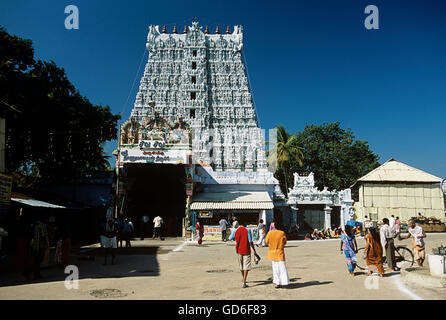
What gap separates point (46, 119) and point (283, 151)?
1133 inches

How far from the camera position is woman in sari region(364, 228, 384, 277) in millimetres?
9203

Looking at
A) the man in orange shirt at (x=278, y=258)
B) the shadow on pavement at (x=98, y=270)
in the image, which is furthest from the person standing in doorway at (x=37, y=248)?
the man in orange shirt at (x=278, y=258)

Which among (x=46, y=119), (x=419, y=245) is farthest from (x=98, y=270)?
(x=46, y=119)

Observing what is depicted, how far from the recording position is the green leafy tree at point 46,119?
70.2ft

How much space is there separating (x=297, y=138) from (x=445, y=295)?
42587 mm

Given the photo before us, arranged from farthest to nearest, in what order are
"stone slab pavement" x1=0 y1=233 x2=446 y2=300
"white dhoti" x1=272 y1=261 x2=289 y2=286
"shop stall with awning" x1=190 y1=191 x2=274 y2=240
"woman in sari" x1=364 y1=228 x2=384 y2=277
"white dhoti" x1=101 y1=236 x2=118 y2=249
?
1. "shop stall with awning" x1=190 y1=191 x2=274 y2=240
2. "white dhoti" x1=101 y1=236 x2=118 y2=249
3. "woman in sari" x1=364 y1=228 x2=384 y2=277
4. "white dhoti" x1=272 y1=261 x2=289 y2=286
5. "stone slab pavement" x1=0 y1=233 x2=446 y2=300

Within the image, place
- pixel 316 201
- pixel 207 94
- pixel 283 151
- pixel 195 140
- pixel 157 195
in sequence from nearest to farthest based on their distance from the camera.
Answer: pixel 157 195 < pixel 316 201 < pixel 195 140 < pixel 207 94 < pixel 283 151

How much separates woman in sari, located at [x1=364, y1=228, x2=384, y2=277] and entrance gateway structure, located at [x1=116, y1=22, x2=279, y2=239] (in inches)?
548

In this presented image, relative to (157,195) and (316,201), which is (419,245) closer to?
(316,201)

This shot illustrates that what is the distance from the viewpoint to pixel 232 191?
27.5 metres

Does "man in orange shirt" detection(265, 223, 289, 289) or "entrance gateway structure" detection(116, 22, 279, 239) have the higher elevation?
"entrance gateway structure" detection(116, 22, 279, 239)

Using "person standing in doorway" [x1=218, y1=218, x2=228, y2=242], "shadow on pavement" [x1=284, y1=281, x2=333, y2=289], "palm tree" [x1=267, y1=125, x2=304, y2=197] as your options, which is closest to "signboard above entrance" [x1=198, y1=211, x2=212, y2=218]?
"person standing in doorway" [x1=218, y1=218, x2=228, y2=242]

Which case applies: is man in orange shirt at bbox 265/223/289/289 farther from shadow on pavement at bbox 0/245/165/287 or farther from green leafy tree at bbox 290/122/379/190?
green leafy tree at bbox 290/122/379/190

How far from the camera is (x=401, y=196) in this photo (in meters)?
34.3
